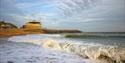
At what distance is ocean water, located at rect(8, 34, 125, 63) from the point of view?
2.35 metres

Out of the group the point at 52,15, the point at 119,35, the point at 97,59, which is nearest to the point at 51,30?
the point at 52,15

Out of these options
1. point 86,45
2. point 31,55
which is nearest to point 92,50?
point 86,45

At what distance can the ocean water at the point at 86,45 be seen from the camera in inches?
92.6

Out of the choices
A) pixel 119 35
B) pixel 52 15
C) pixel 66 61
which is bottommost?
pixel 66 61

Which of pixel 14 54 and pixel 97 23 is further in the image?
pixel 97 23

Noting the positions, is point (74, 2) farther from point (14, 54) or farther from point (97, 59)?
point (14, 54)

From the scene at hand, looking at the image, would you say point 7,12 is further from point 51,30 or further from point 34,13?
point 51,30

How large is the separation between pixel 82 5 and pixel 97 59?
0.62m

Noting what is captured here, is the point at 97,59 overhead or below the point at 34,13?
below

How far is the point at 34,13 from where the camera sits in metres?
2.39

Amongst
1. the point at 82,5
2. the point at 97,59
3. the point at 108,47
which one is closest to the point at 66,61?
the point at 97,59

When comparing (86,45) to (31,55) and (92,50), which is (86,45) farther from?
(31,55)

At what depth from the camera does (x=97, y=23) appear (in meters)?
2.47

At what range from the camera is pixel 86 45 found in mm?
2408
